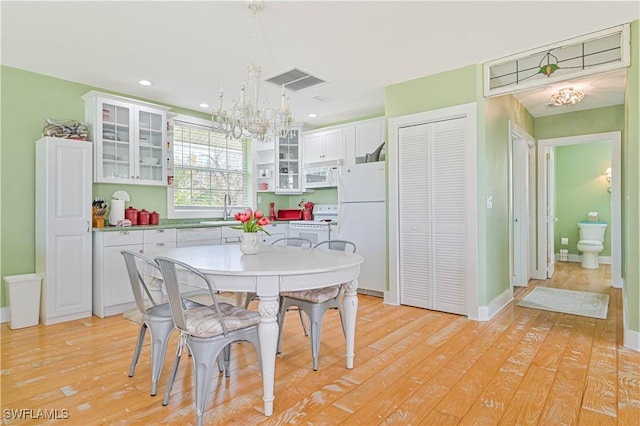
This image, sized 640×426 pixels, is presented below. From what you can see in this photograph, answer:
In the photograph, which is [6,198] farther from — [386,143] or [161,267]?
[386,143]

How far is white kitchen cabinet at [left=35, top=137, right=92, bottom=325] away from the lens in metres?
3.42

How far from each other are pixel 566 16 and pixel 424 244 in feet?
7.47

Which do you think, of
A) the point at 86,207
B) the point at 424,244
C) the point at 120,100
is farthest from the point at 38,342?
the point at 424,244

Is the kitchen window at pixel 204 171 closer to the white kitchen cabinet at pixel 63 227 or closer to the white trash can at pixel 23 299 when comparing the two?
the white kitchen cabinet at pixel 63 227

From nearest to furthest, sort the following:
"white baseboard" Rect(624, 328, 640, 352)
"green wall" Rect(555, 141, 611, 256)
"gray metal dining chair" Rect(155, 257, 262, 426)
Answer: "gray metal dining chair" Rect(155, 257, 262, 426) < "white baseboard" Rect(624, 328, 640, 352) < "green wall" Rect(555, 141, 611, 256)

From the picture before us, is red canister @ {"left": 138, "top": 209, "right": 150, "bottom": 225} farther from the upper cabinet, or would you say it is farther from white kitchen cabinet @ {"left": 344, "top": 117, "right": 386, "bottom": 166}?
white kitchen cabinet @ {"left": 344, "top": 117, "right": 386, "bottom": 166}

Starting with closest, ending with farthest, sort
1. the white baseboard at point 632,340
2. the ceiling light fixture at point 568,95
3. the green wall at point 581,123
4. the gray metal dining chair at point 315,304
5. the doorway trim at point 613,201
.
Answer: the gray metal dining chair at point 315,304, the white baseboard at point 632,340, the ceiling light fixture at point 568,95, the doorway trim at point 613,201, the green wall at point 581,123

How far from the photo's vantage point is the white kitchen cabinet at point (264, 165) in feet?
18.6

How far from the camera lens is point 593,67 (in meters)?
2.97

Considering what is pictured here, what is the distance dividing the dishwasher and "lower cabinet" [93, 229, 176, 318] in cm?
44

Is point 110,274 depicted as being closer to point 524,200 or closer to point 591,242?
point 524,200

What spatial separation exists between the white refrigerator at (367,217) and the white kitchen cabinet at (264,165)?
145 centimetres

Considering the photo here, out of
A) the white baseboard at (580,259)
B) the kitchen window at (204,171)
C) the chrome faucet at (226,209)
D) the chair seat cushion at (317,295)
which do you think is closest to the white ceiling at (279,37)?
the kitchen window at (204,171)

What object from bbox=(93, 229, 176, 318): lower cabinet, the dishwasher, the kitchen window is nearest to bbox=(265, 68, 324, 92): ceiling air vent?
the kitchen window
